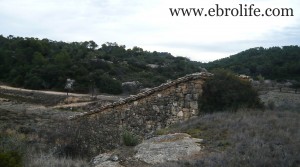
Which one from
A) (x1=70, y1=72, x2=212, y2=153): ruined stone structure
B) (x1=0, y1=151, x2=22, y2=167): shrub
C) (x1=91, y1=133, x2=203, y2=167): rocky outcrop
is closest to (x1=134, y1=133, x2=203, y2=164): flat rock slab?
(x1=91, y1=133, x2=203, y2=167): rocky outcrop

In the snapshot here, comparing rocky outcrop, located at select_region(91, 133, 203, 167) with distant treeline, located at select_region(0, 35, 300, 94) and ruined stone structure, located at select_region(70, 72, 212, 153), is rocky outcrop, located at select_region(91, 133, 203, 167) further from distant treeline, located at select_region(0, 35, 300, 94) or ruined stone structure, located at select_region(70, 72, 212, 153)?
distant treeline, located at select_region(0, 35, 300, 94)

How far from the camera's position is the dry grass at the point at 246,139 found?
5329mm

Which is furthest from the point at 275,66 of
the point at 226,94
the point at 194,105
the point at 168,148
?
the point at 168,148

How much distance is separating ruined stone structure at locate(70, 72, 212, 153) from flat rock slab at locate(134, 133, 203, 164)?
206 cm

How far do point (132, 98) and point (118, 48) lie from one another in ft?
209

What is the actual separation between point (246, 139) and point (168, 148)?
4.73 feet

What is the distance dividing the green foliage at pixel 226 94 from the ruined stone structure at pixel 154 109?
0.79 ft

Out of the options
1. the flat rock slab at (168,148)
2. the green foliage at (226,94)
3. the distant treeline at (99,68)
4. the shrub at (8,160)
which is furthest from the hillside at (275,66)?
the shrub at (8,160)

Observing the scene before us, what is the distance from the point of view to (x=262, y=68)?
147 ft

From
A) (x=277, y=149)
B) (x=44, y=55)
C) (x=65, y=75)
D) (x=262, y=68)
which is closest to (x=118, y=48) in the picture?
(x=44, y=55)

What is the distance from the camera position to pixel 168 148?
6992mm

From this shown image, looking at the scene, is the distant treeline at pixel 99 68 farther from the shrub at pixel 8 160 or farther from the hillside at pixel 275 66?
the shrub at pixel 8 160

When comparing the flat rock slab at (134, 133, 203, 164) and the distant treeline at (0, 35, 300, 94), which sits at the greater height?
the distant treeline at (0, 35, 300, 94)

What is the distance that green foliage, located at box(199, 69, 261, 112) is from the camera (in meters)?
9.86
